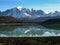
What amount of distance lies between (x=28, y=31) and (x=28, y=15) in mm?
1061

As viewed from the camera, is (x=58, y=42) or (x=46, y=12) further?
(x=46, y=12)

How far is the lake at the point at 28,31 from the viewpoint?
12773 mm

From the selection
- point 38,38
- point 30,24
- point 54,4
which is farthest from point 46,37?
point 54,4

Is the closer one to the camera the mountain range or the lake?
the lake

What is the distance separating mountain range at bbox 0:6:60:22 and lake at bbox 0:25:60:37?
534 mm

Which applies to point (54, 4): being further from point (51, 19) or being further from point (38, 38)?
point (38, 38)

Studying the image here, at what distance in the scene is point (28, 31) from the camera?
13.5 metres

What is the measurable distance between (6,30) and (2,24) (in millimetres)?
590

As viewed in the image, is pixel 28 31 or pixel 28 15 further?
pixel 28 15

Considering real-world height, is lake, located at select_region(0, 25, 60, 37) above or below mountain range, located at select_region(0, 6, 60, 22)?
below

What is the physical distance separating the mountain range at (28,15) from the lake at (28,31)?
0.53 m

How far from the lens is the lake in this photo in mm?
12773

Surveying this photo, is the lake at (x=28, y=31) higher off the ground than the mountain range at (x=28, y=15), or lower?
lower

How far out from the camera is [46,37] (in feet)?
39.1
